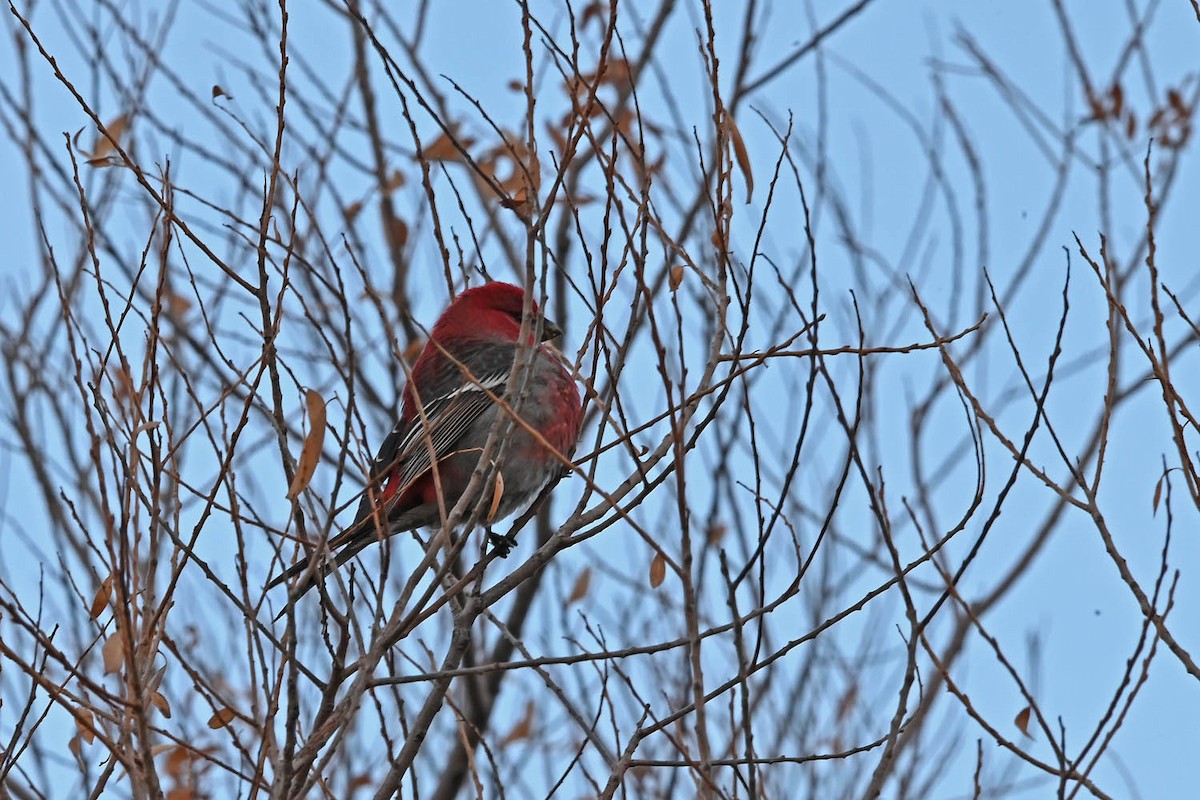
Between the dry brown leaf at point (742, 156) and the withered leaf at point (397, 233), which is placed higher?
the withered leaf at point (397, 233)

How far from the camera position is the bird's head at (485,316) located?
17.6 feet

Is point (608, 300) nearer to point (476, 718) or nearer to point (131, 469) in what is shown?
point (131, 469)

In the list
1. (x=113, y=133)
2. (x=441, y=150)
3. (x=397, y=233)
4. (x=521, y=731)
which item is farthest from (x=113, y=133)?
(x=521, y=731)

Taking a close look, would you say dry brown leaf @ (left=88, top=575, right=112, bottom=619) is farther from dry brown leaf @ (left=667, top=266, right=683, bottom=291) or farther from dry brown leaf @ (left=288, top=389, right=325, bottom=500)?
dry brown leaf @ (left=667, top=266, right=683, bottom=291)

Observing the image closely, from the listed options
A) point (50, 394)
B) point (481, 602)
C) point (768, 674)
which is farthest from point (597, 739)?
point (50, 394)

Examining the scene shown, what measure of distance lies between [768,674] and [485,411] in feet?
5.01

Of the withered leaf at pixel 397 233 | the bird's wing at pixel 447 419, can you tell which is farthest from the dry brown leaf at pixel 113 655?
the withered leaf at pixel 397 233

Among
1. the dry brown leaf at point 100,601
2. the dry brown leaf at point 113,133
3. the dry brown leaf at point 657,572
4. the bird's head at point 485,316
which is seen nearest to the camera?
the dry brown leaf at point 100,601

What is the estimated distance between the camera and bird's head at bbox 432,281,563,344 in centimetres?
536

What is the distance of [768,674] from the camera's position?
17.9 ft

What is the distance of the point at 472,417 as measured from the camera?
4.89 meters

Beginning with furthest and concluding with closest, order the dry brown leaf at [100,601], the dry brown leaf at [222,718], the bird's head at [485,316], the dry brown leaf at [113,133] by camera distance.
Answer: the bird's head at [485,316], the dry brown leaf at [113,133], the dry brown leaf at [222,718], the dry brown leaf at [100,601]

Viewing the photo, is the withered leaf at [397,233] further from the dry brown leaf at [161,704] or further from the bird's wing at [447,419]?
the dry brown leaf at [161,704]

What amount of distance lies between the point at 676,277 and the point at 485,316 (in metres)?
2.37
